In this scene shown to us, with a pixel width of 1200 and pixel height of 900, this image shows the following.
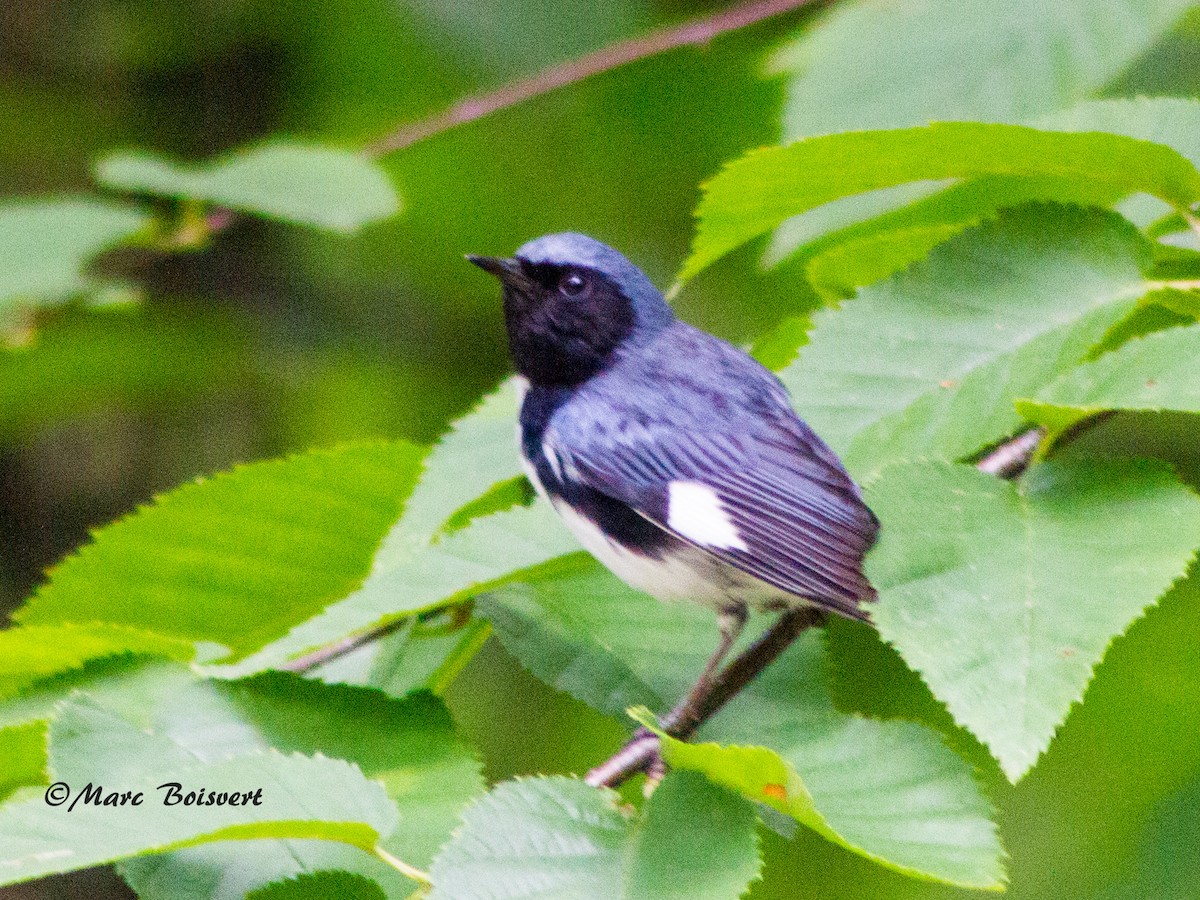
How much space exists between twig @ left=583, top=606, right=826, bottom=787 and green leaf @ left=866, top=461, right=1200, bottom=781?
0.73 feet

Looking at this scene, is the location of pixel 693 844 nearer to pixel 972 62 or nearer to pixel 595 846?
pixel 595 846

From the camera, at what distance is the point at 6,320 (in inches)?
110

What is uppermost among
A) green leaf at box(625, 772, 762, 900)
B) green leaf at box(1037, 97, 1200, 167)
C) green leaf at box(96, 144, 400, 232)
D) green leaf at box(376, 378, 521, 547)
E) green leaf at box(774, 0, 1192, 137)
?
green leaf at box(774, 0, 1192, 137)

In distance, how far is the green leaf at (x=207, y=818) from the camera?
100 cm

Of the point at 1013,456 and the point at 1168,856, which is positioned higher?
the point at 1013,456

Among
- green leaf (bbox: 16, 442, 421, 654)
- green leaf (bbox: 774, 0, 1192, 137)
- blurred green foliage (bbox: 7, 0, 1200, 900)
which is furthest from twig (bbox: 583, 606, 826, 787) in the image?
blurred green foliage (bbox: 7, 0, 1200, 900)

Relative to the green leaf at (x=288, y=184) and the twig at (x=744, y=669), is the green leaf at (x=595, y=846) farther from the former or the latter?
the green leaf at (x=288, y=184)

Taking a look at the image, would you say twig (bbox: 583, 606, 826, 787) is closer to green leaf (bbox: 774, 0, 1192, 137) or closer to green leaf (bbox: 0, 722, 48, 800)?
green leaf (bbox: 0, 722, 48, 800)

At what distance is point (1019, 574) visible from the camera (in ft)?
3.83

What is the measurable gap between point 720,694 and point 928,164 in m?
0.63

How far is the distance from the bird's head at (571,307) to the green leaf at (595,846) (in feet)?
2.53

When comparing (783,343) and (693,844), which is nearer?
(693,844)

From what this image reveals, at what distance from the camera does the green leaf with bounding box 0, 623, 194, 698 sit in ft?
4.54
